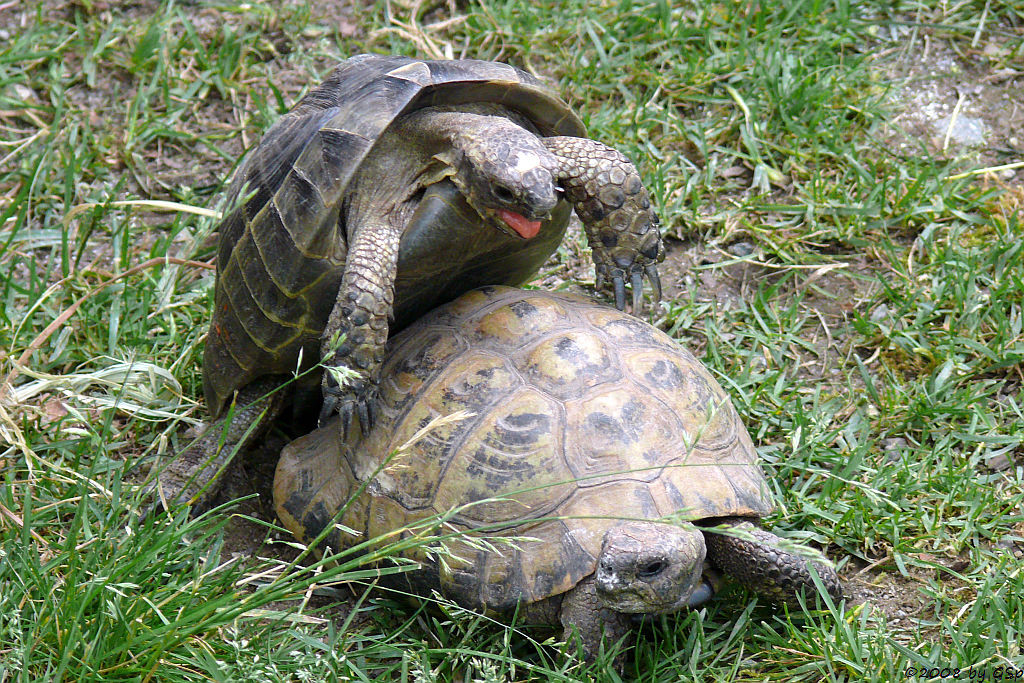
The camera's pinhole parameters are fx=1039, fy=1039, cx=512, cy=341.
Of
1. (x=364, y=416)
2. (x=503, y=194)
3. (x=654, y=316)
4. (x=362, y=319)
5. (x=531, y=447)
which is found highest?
(x=503, y=194)

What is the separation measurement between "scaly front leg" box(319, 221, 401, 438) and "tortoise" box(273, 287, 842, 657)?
6.2 inches

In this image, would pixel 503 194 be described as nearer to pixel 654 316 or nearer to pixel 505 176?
pixel 505 176

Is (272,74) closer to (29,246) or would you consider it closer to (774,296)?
(29,246)

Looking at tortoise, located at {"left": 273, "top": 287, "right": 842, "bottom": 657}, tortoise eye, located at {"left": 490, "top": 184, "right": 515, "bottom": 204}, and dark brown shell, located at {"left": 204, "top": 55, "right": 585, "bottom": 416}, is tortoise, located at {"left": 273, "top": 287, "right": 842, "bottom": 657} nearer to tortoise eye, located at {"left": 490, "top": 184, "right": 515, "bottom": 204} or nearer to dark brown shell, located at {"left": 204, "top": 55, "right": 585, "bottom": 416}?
dark brown shell, located at {"left": 204, "top": 55, "right": 585, "bottom": 416}

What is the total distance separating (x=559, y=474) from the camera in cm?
297

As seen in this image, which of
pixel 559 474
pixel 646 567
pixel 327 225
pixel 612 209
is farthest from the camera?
pixel 612 209

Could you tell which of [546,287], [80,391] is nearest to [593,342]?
[546,287]

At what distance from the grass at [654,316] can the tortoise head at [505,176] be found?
853 millimetres

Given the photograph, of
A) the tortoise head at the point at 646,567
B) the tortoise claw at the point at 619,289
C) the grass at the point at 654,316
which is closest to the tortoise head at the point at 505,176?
the tortoise claw at the point at 619,289

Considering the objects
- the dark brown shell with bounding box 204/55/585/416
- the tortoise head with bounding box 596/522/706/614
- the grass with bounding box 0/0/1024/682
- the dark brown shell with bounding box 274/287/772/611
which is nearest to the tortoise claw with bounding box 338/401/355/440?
the dark brown shell with bounding box 274/287/772/611

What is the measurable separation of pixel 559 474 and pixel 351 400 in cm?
70

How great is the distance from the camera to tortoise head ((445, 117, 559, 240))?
10.1ft

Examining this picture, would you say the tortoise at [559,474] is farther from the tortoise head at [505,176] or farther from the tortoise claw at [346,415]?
the tortoise head at [505,176]

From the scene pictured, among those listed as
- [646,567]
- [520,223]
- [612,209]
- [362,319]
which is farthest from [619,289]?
[646,567]
